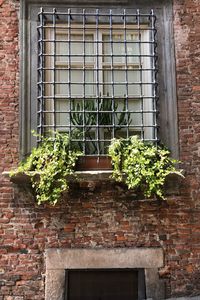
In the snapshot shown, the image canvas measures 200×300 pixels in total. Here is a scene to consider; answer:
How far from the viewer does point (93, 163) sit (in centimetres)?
585

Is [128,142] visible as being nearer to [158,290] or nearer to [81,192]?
[81,192]

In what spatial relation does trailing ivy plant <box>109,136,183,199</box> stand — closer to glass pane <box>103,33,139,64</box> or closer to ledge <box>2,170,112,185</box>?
ledge <box>2,170,112,185</box>

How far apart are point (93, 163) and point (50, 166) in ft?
2.03

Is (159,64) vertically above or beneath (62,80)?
above

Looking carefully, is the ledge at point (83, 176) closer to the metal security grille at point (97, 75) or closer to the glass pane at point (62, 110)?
the metal security grille at point (97, 75)

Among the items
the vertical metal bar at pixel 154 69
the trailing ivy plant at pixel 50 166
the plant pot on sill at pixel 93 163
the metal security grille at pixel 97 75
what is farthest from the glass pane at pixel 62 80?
the vertical metal bar at pixel 154 69

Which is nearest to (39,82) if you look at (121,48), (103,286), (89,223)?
(121,48)

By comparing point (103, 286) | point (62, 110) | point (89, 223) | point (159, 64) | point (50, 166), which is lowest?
point (103, 286)

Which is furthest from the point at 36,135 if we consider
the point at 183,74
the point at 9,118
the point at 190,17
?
the point at 190,17

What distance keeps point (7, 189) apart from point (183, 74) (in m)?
2.89

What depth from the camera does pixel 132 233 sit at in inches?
226

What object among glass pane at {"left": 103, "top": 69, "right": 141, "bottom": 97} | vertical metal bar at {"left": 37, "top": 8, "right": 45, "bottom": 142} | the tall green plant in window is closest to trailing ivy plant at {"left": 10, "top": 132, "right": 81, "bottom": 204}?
vertical metal bar at {"left": 37, "top": 8, "right": 45, "bottom": 142}

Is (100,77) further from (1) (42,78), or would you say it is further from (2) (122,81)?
(1) (42,78)

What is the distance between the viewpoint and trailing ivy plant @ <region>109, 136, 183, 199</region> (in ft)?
18.2
